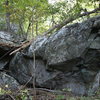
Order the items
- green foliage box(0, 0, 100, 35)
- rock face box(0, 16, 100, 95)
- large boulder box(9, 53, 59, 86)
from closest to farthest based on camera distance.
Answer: rock face box(0, 16, 100, 95), large boulder box(9, 53, 59, 86), green foliage box(0, 0, 100, 35)

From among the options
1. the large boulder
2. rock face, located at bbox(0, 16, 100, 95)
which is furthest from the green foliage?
the large boulder

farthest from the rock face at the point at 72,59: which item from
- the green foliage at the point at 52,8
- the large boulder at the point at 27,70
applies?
the green foliage at the point at 52,8

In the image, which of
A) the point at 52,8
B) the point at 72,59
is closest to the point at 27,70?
the point at 72,59

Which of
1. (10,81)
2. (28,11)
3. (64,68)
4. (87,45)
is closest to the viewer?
(87,45)

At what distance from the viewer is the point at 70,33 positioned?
20.3 feet

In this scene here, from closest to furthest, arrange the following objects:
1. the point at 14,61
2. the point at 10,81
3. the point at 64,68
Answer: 1. the point at 64,68
2. the point at 10,81
3. the point at 14,61

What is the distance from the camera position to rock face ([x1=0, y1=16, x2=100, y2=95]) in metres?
5.97

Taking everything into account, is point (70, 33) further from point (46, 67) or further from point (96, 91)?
point (96, 91)

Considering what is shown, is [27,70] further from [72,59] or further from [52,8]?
[52,8]

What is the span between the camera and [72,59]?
604cm

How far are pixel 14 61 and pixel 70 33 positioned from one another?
3.36 meters

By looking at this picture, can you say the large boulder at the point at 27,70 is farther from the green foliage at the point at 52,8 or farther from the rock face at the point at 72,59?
the green foliage at the point at 52,8

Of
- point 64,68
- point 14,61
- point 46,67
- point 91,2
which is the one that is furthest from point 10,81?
point 91,2

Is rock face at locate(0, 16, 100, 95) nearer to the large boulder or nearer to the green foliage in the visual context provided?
the large boulder
